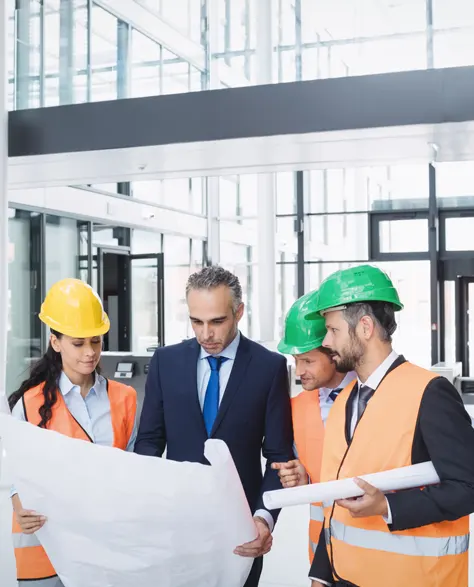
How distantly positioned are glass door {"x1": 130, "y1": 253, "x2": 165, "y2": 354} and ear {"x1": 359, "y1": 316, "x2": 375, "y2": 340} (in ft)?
36.3

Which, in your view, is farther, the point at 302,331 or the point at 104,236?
the point at 104,236

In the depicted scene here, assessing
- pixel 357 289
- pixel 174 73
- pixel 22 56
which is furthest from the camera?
pixel 174 73

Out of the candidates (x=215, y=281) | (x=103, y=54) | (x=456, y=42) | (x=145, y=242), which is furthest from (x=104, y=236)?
(x=215, y=281)

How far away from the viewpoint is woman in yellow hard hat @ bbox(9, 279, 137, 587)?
2.24 meters

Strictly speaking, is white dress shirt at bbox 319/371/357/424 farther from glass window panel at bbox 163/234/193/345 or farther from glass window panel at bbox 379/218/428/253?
glass window panel at bbox 163/234/193/345

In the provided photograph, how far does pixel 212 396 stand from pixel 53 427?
1.58ft

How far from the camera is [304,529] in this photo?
4918 mm

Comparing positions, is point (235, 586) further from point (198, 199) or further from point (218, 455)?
point (198, 199)

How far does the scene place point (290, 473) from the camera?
2.09 meters

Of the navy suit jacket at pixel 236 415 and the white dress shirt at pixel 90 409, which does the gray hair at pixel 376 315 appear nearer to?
the navy suit jacket at pixel 236 415

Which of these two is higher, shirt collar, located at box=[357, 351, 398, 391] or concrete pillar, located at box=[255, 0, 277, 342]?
concrete pillar, located at box=[255, 0, 277, 342]

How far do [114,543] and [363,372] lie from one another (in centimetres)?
76

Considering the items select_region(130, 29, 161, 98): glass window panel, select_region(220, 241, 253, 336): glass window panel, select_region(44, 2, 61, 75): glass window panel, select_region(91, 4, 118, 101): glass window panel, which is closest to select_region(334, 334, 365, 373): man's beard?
select_region(44, 2, 61, 75): glass window panel

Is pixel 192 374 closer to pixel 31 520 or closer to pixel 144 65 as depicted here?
pixel 31 520
